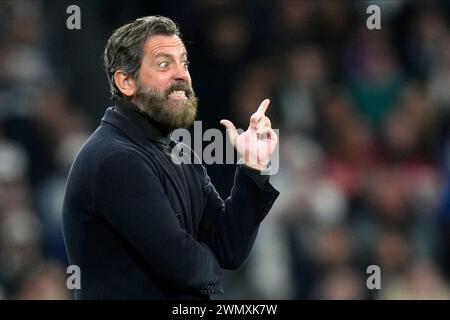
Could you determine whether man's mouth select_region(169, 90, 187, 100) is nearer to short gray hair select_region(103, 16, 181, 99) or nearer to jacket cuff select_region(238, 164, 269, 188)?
short gray hair select_region(103, 16, 181, 99)

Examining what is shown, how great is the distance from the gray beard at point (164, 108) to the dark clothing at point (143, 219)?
1.0 inches

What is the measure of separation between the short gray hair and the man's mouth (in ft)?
0.35

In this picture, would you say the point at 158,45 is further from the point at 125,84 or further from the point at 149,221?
the point at 149,221

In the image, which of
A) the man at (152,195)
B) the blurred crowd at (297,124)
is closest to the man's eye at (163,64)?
the man at (152,195)

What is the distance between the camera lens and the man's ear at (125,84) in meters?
2.55

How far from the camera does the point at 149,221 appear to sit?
2.30 m

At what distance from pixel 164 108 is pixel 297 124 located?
11.2ft

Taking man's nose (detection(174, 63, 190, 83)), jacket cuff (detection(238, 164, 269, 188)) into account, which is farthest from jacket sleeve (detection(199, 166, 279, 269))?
man's nose (detection(174, 63, 190, 83))

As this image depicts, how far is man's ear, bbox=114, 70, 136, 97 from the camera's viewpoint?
2.55 metres

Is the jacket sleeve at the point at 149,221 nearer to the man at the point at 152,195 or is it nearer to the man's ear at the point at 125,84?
the man at the point at 152,195

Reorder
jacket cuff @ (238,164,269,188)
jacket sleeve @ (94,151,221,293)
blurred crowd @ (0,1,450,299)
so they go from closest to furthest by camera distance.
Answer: jacket sleeve @ (94,151,221,293), jacket cuff @ (238,164,269,188), blurred crowd @ (0,1,450,299)

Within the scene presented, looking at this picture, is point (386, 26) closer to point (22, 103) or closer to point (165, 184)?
point (22, 103)

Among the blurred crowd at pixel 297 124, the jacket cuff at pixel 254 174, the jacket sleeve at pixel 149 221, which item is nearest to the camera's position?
the jacket sleeve at pixel 149 221
